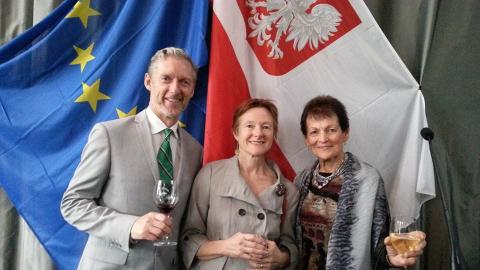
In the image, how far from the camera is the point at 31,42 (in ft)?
7.54

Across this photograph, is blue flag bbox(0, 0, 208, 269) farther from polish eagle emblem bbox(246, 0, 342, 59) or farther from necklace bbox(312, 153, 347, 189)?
necklace bbox(312, 153, 347, 189)

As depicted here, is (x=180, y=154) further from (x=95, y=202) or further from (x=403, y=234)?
(x=403, y=234)

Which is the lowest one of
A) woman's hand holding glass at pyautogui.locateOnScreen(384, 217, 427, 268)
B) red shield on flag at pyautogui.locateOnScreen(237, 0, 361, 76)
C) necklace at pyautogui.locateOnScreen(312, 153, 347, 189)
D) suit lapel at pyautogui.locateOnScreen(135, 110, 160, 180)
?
woman's hand holding glass at pyautogui.locateOnScreen(384, 217, 427, 268)

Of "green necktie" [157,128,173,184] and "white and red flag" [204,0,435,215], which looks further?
"white and red flag" [204,0,435,215]

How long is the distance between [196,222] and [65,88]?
3.24 ft

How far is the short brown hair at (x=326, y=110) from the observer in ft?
Answer: 6.50

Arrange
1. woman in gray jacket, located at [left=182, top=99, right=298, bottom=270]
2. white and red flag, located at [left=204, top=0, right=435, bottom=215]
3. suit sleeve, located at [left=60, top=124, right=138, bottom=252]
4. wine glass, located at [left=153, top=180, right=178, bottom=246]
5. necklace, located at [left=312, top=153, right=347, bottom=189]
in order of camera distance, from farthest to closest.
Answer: white and red flag, located at [left=204, top=0, right=435, bottom=215] < necklace, located at [left=312, top=153, right=347, bottom=189] < woman in gray jacket, located at [left=182, top=99, right=298, bottom=270] < suit sleeve, located at [left=60, top=124, right=138, bottom=252] < wine glass, located at [left=153, top=180, right=178, bottom=246]

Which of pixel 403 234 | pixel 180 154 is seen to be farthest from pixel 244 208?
pixel 403 234

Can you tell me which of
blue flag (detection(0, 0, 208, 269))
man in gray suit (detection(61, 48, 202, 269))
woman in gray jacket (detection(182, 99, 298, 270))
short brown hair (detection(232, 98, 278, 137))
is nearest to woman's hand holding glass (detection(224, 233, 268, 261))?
woman in gray jacket (detection(182, 99, 298, 270))

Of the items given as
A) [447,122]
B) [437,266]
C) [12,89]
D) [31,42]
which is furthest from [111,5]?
[437,266]

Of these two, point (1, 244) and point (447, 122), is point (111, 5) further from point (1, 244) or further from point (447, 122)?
point (447, 122)

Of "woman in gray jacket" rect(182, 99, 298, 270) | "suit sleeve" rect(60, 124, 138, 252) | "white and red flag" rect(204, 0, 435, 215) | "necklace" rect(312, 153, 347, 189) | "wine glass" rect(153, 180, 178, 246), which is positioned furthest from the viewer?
"white and red flag" rect(204, 0, 435, 215)

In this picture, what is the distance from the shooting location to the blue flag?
7.47 feet

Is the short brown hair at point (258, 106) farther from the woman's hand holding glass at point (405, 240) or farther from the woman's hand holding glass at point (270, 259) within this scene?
the woman's hand holding glass at point (405, 240)
